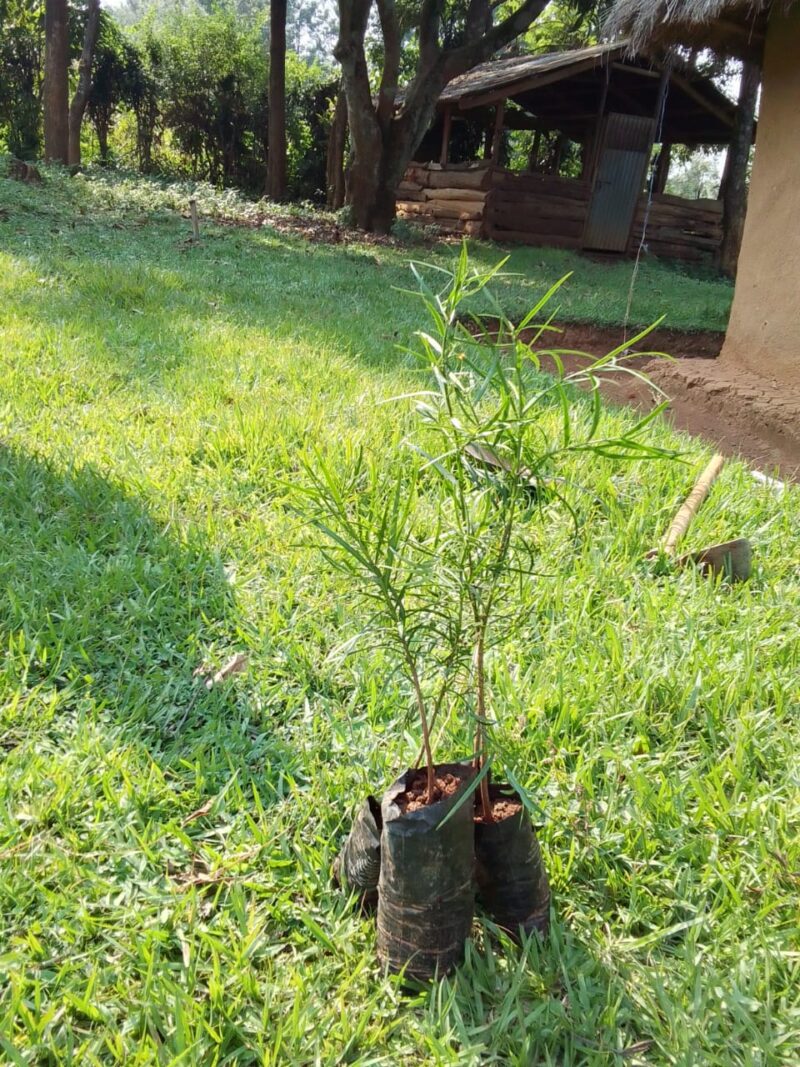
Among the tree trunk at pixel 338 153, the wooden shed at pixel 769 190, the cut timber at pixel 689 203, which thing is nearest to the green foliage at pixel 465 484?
the wooden shed at pixel 769 190

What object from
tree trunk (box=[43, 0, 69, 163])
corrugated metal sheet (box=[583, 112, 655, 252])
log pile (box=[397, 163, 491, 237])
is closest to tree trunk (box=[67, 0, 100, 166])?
tree trunk (box=[43, 0, 69, 163])

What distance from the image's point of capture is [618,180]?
55.0ft

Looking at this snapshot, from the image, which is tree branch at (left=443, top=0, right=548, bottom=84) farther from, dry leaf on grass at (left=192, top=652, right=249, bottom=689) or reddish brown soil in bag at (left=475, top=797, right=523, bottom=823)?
reddish brown soil in bag at (left=475, top=797, right=523, bottom=823)

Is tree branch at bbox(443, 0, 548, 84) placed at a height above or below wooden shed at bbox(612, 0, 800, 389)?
above

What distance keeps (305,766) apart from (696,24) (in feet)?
18.7

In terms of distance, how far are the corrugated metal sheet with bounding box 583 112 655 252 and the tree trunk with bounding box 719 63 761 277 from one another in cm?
195

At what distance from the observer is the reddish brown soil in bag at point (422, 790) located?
4.36 ft

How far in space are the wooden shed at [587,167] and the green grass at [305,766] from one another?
1358 centimetres

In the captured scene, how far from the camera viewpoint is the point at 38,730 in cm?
184

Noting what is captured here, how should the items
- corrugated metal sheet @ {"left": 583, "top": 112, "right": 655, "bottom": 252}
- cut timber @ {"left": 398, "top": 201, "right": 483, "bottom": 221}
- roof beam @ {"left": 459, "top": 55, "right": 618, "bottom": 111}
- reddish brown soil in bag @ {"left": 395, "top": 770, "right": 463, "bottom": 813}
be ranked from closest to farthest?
reddish brown soil in bag @ {"left": 395, "top": 770, "right": 463, "bottom": 813}
roof beam @ {"left": 459, "top": 55, "right": 618, "bottom": 111}
cut timber @ {"left": 398, "top": 201, "right": 483, "bottom": 221}
corrugated metal sheet @ {"left": 583, "top": 112, "right": 655, "bottom": 252}

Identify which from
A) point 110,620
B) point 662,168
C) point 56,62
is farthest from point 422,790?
point 662,168

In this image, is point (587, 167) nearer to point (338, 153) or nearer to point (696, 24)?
point (338, 153)

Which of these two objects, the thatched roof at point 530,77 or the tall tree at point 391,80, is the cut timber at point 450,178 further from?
the tall tree at point 391,80

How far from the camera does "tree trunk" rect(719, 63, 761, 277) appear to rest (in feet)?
48.0
